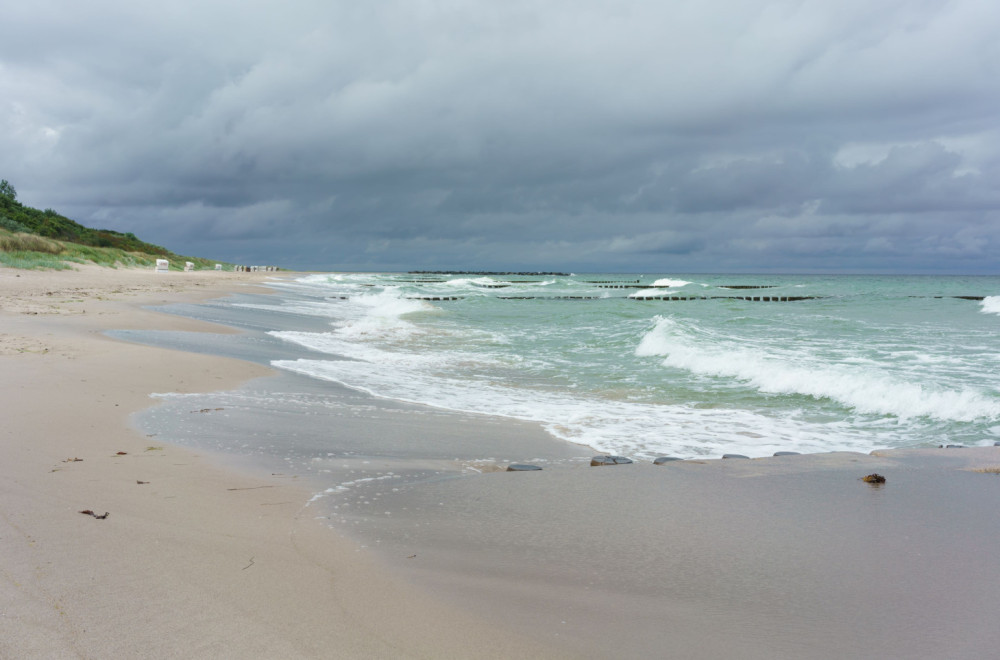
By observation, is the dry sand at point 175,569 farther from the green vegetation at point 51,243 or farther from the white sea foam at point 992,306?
the white sea foam at point 992,306

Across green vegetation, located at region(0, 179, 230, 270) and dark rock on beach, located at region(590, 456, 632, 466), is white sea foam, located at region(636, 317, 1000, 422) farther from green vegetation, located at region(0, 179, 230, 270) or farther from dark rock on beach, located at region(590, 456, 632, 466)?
green vegetation, located at region(0, 179, 230, 270)

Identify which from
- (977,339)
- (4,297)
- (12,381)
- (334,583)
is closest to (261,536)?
(334,583)

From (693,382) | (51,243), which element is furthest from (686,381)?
(51,243)

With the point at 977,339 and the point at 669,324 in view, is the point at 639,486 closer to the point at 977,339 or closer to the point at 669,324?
the point at 669,324

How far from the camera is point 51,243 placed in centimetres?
3947

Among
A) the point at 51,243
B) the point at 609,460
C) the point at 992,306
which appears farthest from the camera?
the point at 51,243

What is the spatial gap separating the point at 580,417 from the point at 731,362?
5270mm

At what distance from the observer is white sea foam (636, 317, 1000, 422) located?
8141 mm

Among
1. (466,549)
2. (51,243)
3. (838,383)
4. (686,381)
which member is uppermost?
(51,243)

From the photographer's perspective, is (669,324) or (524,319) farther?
(524,319)

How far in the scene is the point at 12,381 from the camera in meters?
6.43

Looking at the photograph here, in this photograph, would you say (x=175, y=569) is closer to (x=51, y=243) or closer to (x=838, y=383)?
(x=838, y=383)

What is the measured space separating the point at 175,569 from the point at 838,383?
9.20m

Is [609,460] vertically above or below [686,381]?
below
